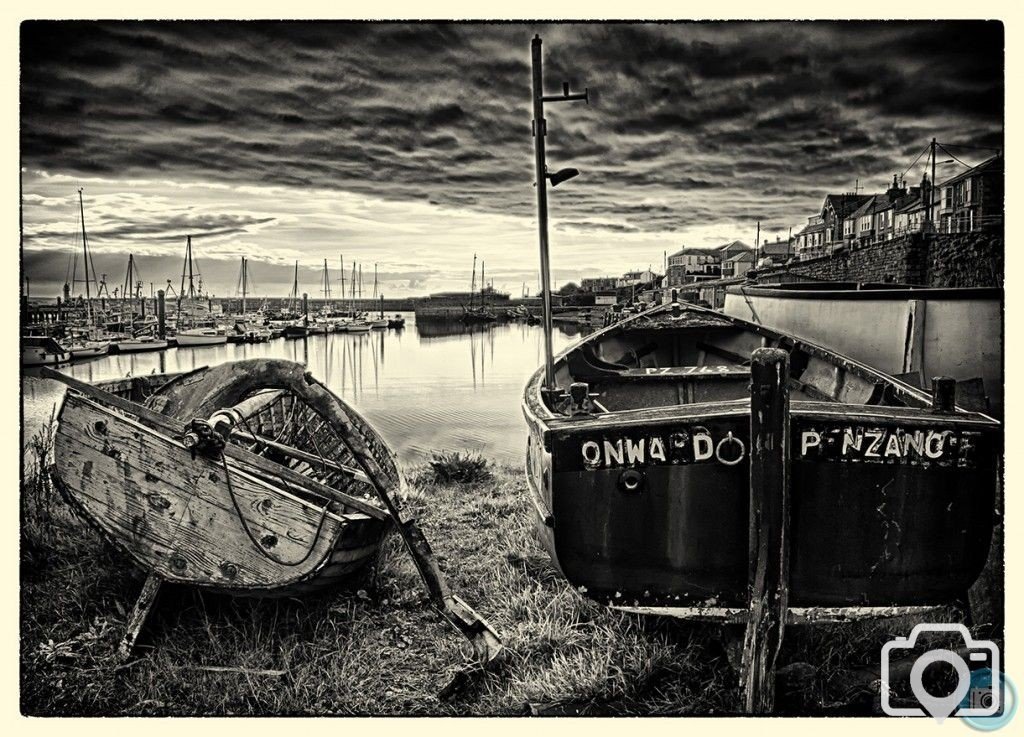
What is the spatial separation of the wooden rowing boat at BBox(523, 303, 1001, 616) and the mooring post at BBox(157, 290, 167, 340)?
2087 millimetres

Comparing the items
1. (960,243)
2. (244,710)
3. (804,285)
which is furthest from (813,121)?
(244,710)

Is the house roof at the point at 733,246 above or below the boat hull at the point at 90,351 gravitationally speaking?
above

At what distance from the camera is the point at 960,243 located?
350cm

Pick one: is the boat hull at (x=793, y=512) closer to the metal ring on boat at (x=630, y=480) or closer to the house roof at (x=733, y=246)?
the metal ring on boat at (x=630, y=480)

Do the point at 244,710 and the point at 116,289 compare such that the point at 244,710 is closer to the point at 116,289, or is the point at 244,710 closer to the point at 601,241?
the point at 116,289

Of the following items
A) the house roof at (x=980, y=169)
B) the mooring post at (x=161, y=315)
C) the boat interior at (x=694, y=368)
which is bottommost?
the boat interior at (x=694, y=368)

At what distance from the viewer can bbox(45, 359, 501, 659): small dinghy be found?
10.3 ft

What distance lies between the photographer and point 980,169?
3436 mm

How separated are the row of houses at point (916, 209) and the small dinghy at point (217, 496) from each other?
8.22 ft

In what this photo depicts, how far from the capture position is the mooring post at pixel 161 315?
12.2 ft

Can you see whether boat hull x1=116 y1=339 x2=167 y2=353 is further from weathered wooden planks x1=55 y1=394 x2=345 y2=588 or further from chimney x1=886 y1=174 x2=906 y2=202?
chimney x1=886 y1=174 x2=906 y2=202

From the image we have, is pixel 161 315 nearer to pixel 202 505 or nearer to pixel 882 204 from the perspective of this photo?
pixel 202 505

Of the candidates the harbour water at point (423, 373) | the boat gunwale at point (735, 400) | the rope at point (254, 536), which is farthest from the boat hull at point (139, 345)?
the boat gunwale at point (735, 400)

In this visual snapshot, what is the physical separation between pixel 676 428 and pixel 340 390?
6.23ft
